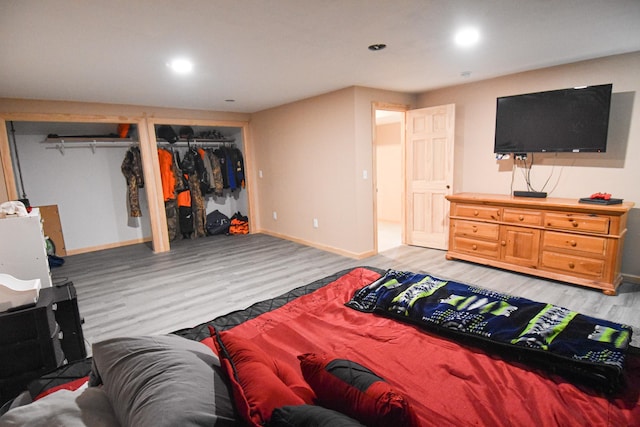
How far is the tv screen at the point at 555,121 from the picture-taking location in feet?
10.7

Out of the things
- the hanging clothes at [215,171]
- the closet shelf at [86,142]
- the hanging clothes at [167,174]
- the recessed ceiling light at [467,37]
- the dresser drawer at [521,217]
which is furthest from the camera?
the hanging clothes at [215,171]

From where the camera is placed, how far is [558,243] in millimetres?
3350

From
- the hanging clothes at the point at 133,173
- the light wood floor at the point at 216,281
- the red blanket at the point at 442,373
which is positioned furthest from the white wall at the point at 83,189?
the red blanket at the point at 442,373

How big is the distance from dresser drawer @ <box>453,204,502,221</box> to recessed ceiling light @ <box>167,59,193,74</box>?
3.26 metres

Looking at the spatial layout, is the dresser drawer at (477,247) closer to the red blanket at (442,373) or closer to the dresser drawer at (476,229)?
the dresser drawer at (476,229)

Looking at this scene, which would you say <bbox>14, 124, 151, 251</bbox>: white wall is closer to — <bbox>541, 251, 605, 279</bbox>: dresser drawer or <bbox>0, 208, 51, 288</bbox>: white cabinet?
<bbox>0, 208, 51, 288</bbox>: white cabinet

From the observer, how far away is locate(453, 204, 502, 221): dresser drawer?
378 centimetres

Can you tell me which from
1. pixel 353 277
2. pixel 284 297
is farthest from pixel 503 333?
pixel 284 297

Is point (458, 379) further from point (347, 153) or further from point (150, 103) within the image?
point (150, 103)

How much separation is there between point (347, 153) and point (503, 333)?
3.23m

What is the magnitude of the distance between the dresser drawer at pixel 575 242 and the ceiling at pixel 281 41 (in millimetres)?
1703

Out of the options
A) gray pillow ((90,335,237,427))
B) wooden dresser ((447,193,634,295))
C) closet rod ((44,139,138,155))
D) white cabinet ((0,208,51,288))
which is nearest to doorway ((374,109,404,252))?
wooden dresser ((447,193,634,295))

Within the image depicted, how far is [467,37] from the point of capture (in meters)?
2.55

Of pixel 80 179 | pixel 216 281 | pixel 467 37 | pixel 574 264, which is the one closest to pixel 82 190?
pixel 80 179
